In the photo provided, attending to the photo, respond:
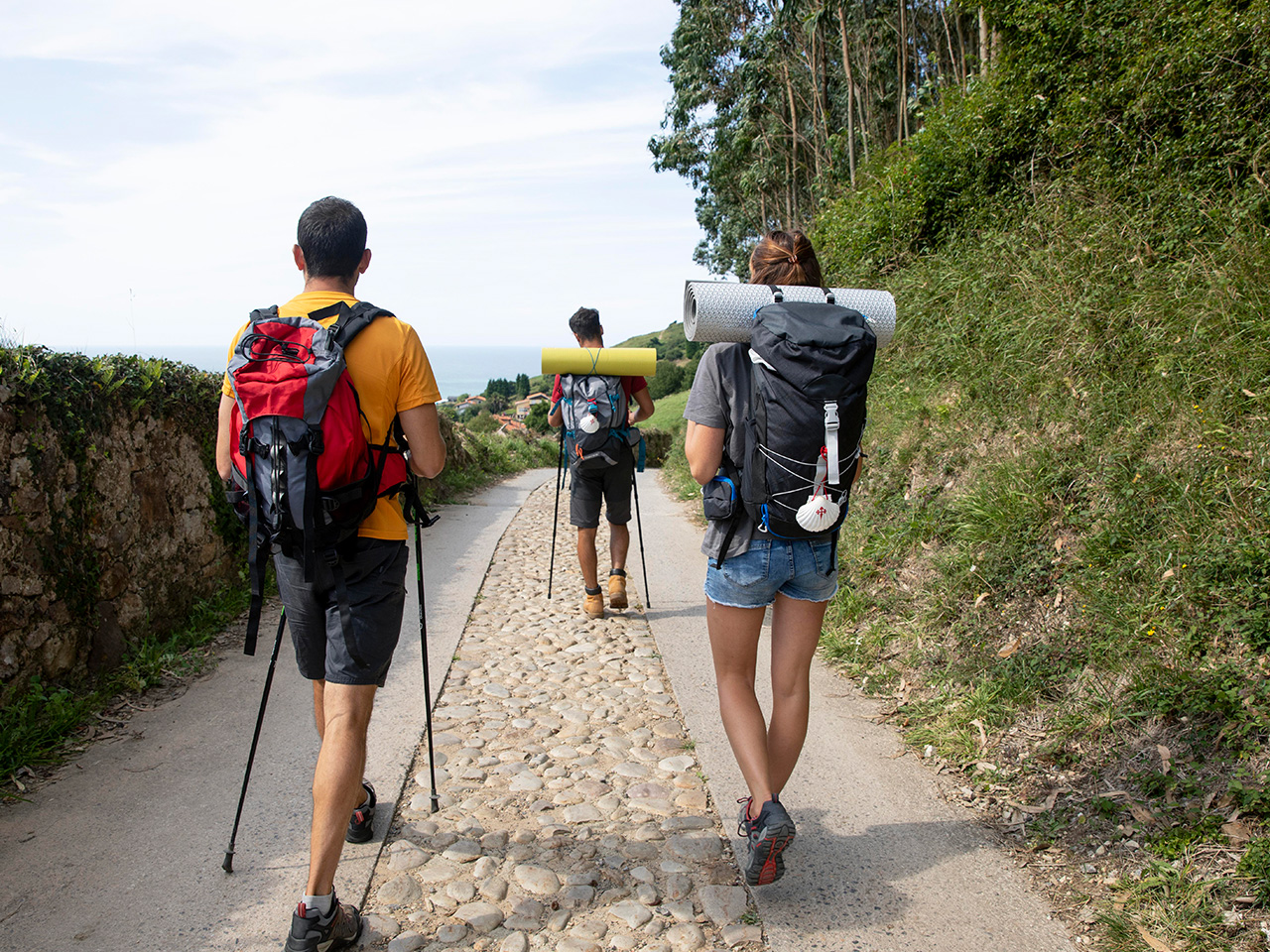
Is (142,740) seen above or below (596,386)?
below

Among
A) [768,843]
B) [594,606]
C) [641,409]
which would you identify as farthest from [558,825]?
[641,409]

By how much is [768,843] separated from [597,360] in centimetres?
358

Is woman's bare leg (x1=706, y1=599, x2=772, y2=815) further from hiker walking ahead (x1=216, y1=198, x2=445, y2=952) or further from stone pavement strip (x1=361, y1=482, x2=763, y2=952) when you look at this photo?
hiker walking ahead (x1=216, y1=198, x2=445, y2=952)

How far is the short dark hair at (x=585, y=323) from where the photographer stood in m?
5.80

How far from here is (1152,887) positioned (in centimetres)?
262

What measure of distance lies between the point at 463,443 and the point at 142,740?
11335 mm

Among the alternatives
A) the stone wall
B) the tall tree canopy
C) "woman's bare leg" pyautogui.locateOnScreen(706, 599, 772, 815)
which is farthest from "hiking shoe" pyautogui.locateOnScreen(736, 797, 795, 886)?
the tall tree canopy

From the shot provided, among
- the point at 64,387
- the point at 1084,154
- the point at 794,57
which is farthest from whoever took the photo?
the point at 794,57

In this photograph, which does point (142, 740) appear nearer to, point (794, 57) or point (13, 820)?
point (13, 820)

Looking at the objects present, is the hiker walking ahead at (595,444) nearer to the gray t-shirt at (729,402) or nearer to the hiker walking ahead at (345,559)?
the gray t-shirt at (729,402)

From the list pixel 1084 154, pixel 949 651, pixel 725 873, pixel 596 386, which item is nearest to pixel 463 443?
pixel 596 386

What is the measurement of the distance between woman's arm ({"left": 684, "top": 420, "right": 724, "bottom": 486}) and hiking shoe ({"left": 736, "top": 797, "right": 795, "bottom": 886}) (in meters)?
1.08

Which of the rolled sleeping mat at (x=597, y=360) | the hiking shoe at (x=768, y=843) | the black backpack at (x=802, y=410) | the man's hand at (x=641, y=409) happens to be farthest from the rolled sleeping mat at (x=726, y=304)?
the man's hand at (x=641, y=409)

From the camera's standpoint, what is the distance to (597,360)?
552 centimetres
